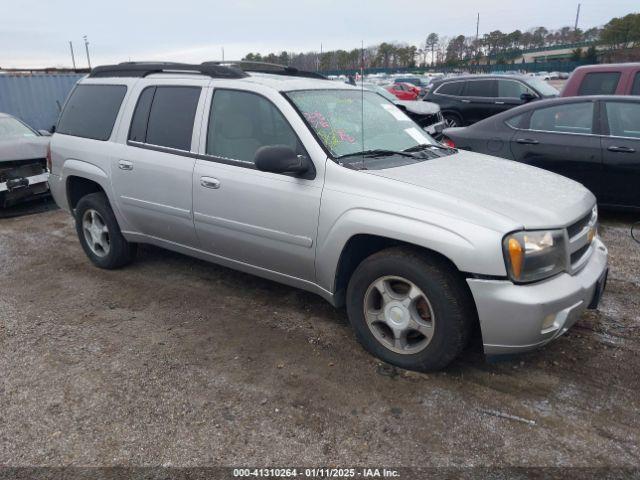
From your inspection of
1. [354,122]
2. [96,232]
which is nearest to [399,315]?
[354,122]

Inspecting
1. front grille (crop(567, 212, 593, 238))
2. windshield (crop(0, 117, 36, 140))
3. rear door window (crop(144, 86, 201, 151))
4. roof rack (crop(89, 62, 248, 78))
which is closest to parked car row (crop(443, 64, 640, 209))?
front grille (crop(567, 212, 593, 238))

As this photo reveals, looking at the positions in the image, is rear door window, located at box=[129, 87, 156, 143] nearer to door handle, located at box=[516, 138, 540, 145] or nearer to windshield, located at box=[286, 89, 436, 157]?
windshield, located at box=[286, 89, 436, 157]

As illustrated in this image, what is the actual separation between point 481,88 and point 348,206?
9.74 meters

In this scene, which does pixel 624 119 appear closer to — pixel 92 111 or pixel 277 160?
pixel 277 160

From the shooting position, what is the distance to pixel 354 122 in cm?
388

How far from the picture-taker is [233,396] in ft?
10.1

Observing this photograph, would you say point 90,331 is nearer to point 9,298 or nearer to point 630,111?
point 9,298

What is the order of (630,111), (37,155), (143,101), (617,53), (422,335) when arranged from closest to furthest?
(422,335) < (143,101) < (630,111) < (37,155) < (617,53)

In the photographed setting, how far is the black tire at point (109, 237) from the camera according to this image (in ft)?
16.2

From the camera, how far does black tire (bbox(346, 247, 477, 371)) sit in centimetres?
296

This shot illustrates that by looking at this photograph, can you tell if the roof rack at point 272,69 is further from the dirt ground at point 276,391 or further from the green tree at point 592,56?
the green tree at point 592,56

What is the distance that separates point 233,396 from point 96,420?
75cm

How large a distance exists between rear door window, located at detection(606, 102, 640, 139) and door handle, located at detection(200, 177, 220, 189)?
15.1ft

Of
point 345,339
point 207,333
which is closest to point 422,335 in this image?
point 345,339
